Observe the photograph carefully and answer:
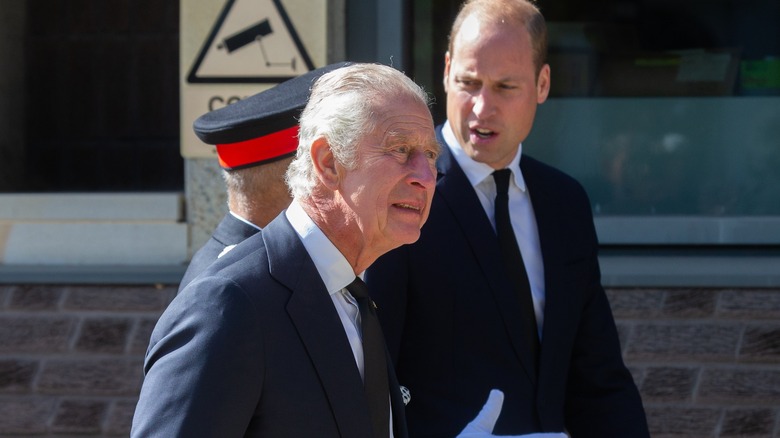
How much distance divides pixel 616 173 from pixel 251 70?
1.57 metres

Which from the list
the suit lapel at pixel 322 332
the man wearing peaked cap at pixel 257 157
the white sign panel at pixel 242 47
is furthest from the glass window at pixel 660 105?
the suit lapel at pixel 322 332

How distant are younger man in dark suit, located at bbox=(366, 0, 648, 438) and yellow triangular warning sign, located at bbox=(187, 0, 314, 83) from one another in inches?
74.0

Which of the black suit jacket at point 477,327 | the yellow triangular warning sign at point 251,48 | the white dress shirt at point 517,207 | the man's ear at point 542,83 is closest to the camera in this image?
the black suit jacket at point 477,327

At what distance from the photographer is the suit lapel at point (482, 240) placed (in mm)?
2510

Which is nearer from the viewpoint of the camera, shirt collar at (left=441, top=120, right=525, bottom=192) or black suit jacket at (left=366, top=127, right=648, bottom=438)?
black suit jacket at (left=366, top=127, right=648, bottom=438)

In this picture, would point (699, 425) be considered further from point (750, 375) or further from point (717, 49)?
point (717, 49)

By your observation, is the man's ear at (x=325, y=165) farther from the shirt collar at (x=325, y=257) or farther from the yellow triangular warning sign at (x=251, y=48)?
the yellow triangular warning sign at (x=251, y=48)

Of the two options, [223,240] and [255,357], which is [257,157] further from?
[255,357]

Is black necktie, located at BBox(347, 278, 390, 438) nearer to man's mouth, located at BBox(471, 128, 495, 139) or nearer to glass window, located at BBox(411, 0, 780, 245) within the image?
man's mouth, located at BBox(471, 128, 495, 139)

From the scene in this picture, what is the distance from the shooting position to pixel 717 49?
16.1 feet

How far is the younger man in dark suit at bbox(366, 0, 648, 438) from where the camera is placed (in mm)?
2477

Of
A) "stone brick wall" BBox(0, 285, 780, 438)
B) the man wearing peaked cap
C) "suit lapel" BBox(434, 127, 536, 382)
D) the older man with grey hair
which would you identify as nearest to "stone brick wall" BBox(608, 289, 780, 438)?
"stone brick wall" BBox(0, 285, 780, 438)

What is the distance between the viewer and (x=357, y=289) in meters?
1.88

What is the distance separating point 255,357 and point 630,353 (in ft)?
10.3
